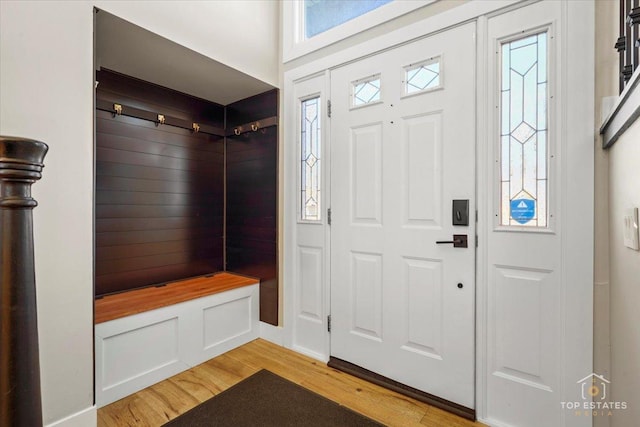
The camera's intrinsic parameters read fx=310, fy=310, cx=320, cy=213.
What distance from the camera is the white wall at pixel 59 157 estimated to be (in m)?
1.43

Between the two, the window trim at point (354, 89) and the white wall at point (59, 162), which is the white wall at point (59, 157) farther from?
the window trim at point (354, 89)

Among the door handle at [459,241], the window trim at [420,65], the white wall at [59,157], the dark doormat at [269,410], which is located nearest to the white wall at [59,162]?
the white wall at [59,157]

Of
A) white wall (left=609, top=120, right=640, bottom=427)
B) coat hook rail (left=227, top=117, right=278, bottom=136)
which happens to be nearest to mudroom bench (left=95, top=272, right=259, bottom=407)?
coat hook rail (left=227, top=117, right=278, bottom=136)

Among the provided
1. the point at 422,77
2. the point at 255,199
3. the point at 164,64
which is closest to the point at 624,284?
the point at 422,77

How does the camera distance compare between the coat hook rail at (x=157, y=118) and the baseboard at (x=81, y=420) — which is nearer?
the baseboard at (x=81, y=420)

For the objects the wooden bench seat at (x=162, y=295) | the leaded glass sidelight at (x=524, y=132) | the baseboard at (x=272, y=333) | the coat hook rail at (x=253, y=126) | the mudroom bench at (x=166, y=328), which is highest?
the coat hook rail at (x=253, y=126)

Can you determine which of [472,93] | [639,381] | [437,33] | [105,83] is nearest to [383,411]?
[639,381]

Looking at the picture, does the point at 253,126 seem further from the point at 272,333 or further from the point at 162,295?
the point at 272,333

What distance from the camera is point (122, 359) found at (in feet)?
6.38

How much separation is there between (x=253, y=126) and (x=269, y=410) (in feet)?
7.28

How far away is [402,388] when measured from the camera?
2.00 meters

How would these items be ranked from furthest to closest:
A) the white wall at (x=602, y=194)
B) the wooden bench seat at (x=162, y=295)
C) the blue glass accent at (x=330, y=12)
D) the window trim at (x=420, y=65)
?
the blue glass accent at (x=330, y=12) < the wooden bench seat at (x=162, y=295) < the window trim at (x=420, y=65) < the white wall at (x=602, y=194)

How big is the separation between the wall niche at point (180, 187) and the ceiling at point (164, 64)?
0.42 ft

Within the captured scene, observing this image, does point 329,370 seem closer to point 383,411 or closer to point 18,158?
point 383,411
